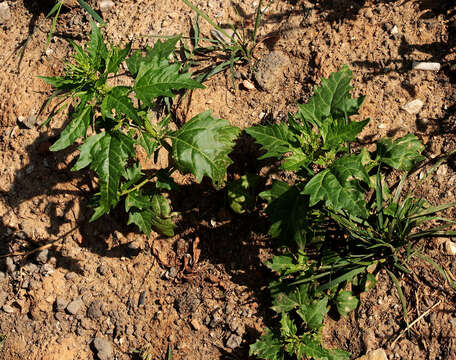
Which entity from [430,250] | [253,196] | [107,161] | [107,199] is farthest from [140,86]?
[430,250]

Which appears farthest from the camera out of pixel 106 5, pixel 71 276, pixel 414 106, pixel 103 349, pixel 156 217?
pixel 106 5

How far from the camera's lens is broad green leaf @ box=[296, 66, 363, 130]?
3.50 m

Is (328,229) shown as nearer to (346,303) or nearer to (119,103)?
(346,303)

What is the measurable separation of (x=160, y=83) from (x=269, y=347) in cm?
223

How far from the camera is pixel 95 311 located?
169 inches

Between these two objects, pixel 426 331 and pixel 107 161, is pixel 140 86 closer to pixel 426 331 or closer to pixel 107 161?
pixel 107 161

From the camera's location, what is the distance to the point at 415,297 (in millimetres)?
3564

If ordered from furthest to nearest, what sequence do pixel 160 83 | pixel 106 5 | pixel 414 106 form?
pixel 106 5 < pixel 414 106 < pixel 160 83

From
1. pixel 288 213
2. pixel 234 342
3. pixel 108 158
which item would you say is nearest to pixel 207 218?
pixel 288 213

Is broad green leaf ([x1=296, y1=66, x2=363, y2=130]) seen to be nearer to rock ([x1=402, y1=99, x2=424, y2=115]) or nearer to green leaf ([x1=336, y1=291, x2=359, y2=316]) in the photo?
rock ([x1=402, y1=99, x2=424, y2=115])

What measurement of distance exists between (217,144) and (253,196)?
779 millimetres

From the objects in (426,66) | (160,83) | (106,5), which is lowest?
(160,83)

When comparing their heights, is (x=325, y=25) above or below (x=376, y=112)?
above

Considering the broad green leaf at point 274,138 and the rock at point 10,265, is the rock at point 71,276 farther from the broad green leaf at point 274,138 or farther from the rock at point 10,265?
the broad green leaf at point 274,138
